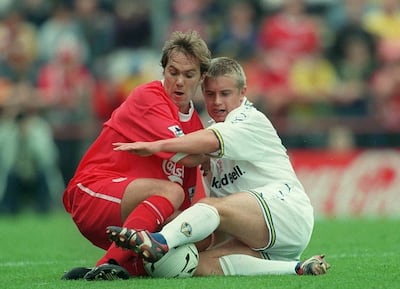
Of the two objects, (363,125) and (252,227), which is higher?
(252,227)

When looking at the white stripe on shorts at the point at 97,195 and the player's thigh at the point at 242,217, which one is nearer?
the player's thigh at the point at 242,217

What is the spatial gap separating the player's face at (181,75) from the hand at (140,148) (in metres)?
0.62

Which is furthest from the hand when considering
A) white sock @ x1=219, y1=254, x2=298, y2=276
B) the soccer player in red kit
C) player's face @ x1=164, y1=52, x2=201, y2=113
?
white sock @ x1=219, y1=254, x2=298, y2=276

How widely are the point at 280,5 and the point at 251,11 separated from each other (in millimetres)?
539

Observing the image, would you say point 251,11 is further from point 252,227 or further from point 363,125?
point 252,227

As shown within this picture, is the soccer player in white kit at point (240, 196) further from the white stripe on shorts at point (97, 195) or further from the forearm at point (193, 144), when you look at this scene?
the white stripe on shorts at point (97, 195)

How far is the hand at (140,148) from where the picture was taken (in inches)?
284

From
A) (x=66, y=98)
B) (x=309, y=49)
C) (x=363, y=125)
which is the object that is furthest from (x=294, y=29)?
(x=66, y=98)

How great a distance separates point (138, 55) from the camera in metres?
17.3

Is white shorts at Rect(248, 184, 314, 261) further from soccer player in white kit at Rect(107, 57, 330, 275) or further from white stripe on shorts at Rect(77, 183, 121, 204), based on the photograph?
white stripe on shorts at Rect(77, 183, 121, 204)

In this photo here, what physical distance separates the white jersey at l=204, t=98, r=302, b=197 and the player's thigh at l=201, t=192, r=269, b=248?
0.85 ft

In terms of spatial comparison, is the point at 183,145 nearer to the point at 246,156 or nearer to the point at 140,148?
the point at 140,148

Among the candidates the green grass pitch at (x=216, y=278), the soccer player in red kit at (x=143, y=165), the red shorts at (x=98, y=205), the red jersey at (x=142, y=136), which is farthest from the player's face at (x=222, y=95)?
the green grass pitch at (x=216, y=278)

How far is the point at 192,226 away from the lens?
23.5ft
